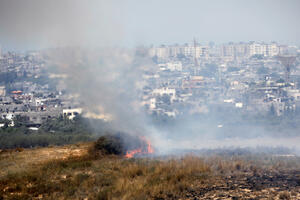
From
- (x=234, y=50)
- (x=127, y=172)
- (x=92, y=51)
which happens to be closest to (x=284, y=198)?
(x=127, y=172)

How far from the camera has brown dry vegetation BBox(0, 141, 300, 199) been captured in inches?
546

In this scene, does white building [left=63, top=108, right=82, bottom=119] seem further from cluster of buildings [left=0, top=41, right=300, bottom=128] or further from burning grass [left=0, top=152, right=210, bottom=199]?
burning grass [left=0, top=152, right=210, bottom=199]

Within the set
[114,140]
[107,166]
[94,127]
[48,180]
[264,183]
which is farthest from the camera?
[94,127]

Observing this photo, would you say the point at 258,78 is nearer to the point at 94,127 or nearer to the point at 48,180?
the point at 94,127

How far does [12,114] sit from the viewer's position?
70.6m

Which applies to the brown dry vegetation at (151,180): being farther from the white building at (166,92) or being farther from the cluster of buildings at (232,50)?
the cluster of buildings at (232,50)

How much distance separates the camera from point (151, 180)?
15758 mm

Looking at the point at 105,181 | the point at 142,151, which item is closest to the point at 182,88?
the point at 142,151

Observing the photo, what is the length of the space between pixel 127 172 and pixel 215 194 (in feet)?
15.3

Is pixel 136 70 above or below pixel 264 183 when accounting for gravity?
above

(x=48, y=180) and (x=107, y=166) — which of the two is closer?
(x=48, y=180)

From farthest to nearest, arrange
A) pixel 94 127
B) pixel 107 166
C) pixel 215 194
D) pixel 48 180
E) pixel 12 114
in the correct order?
pixel 12 114 < pixel 94 127 < pixel 107 166 < pixel 48 180 < pixel 215 194

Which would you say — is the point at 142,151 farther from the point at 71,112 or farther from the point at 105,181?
the point at 71,112

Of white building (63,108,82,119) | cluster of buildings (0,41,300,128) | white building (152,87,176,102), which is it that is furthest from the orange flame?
white building (152,87,176,102)
